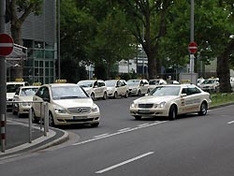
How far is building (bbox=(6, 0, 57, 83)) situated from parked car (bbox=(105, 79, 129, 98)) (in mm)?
10350

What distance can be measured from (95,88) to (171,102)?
65.8 ft

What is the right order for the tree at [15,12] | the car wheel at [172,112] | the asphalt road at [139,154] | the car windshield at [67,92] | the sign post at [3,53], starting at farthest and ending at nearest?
1. the tree at [15,12]
2. the car wheel at [172,112]
3. the car windshield at [67,92]
4. the sign post at [3,53]
5. the asphalt road at [139,154]

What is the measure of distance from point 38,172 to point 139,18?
4560cm

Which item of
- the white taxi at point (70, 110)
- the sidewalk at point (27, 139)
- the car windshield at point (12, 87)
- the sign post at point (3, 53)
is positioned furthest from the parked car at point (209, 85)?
the sign post at point (3, 53)

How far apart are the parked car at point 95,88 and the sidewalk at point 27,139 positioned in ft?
75.9

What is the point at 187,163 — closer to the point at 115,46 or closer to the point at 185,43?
the point at 185,43

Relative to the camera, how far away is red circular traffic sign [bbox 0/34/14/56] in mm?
15141

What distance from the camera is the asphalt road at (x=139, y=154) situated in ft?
37.1

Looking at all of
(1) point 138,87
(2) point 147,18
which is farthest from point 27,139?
(2) point 147,18

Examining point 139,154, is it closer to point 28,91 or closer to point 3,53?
point 3,53

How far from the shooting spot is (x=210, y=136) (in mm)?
17312

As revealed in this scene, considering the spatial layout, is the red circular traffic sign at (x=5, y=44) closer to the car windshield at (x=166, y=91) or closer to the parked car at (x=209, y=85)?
the car windshield at (x=166, y=91)

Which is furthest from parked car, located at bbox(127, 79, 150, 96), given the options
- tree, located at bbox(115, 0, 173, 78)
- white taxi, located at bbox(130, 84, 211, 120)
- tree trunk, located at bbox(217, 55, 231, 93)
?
white taxi, located at bbox(130, 84, 211, 120)

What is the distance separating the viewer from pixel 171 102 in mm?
23953
